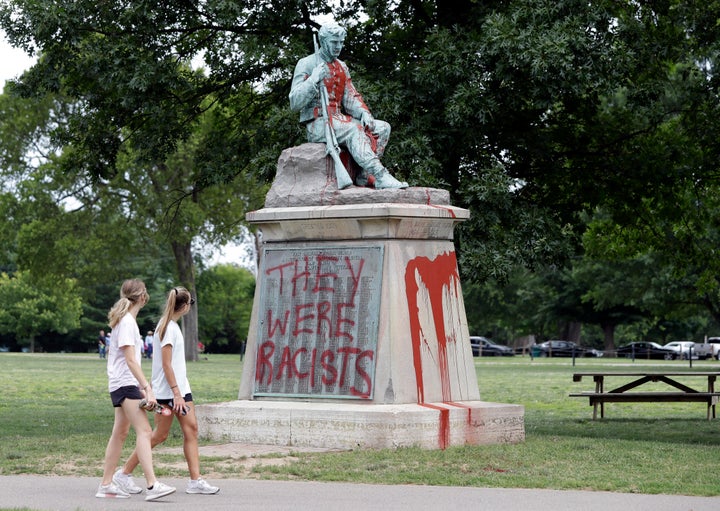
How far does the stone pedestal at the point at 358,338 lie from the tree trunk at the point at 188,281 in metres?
39.0

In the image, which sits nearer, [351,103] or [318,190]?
[318,190]

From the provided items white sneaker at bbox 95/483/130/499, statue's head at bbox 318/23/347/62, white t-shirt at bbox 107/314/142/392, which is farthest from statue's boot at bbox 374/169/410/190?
white sneaker at bbox 95/483/130/499

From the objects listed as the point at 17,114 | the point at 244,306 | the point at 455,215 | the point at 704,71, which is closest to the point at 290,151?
the point at 455,215

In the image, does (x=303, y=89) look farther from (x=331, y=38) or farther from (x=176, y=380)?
(x=176, y=380)

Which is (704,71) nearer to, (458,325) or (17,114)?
(458,325)

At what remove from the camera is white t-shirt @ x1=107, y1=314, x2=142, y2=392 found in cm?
939

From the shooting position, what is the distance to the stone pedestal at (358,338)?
12852 millimetres

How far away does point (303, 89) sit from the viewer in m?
14.1

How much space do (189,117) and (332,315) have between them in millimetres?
10159

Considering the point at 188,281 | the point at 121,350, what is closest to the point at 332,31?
the point at 121,350

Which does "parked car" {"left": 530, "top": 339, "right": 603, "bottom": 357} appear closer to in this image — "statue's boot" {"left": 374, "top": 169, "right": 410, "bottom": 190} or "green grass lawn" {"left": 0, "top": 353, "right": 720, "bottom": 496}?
"green grass lawn" {"left": 0, "top": 353, "right": 720, "bottom": 496}

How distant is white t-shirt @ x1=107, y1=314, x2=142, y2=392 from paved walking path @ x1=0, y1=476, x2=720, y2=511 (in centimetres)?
88

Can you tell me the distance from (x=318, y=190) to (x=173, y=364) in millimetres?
4518

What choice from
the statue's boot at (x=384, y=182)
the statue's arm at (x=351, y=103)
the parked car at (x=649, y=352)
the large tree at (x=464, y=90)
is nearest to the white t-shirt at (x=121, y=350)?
the statue's boot at (x=384, y=182)
